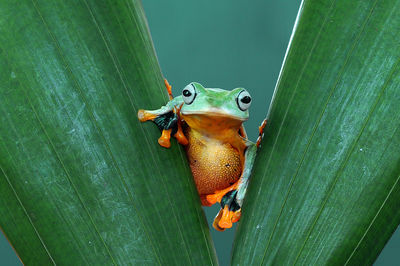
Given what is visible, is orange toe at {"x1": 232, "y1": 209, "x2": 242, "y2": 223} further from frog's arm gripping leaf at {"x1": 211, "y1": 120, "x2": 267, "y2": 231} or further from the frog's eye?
the frog's eye

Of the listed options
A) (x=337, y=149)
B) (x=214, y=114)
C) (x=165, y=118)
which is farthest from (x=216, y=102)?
(x=337, y=149)

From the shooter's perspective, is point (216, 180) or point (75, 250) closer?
point (75, 250)

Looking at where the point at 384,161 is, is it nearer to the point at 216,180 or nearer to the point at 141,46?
the point at 141,46

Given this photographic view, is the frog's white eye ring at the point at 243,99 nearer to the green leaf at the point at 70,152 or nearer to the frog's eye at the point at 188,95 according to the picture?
the frog's eye at the point at 188,95

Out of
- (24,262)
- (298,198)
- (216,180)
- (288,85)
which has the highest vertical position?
(288,85)

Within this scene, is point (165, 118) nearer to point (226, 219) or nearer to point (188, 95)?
point (188, 95)

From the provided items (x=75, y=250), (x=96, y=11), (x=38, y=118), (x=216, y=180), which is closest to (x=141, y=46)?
(x=96, y=11)

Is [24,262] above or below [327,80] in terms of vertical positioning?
A: below
